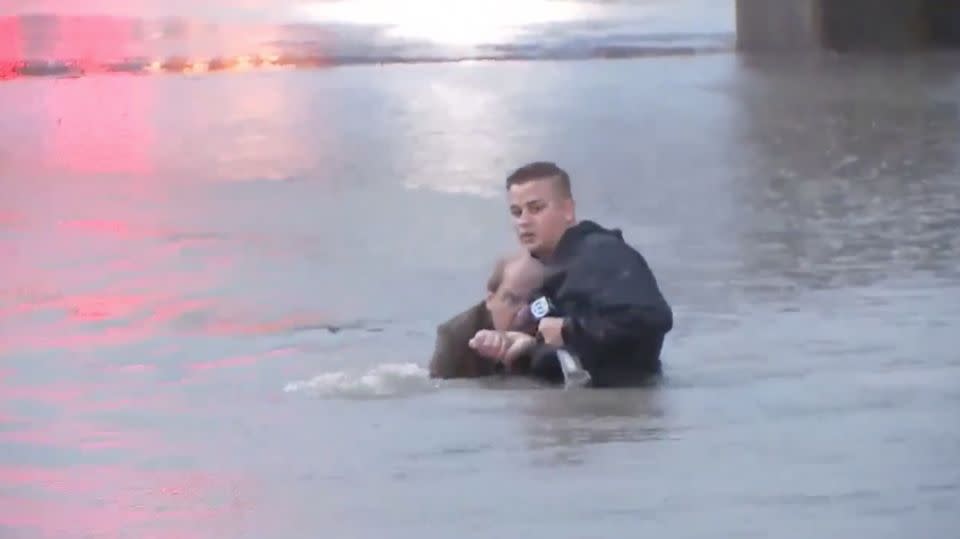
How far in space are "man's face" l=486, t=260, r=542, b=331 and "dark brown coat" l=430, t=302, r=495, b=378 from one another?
5 centimetres

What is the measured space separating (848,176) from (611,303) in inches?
264

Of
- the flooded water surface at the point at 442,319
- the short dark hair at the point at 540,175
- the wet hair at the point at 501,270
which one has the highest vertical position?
the short dark hair at the point at 540,175

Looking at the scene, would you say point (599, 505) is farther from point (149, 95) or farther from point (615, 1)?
point (615, 1)

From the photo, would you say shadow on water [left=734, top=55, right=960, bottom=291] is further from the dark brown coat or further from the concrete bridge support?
the concrete bridge support

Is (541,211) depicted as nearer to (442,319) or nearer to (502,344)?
(502,344)

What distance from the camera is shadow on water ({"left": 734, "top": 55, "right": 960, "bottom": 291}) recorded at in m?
10.2

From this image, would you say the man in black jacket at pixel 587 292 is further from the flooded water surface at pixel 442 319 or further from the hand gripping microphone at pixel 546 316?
the flooded water surface at pixel 442 319

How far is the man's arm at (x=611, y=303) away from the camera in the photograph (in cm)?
705

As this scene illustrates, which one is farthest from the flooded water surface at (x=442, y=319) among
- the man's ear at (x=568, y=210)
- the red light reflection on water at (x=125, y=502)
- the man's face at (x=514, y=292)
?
the man's ear at (x=568, y=210)

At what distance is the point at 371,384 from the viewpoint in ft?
24.9

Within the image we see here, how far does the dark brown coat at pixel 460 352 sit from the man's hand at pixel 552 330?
1.30 ft

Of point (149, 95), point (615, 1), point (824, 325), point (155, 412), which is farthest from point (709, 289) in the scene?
point (615, 1)

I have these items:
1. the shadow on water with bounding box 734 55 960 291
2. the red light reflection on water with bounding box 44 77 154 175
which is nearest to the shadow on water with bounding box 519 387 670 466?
the shadow on water with bounding box 734 55 960 291

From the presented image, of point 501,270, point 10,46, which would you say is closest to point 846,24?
point 10,46
